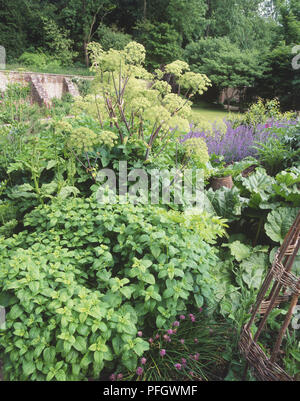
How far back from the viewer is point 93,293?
5.14ft

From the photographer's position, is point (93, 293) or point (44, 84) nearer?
point (93, 293)

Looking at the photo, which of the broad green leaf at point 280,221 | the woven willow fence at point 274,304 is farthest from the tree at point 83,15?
the woven willow fence at point 274,304

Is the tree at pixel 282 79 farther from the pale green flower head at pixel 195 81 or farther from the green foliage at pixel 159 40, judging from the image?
the pale green flower head at pixel 195 81

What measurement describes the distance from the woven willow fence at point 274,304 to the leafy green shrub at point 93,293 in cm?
35

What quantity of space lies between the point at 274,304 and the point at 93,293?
35.4 inches

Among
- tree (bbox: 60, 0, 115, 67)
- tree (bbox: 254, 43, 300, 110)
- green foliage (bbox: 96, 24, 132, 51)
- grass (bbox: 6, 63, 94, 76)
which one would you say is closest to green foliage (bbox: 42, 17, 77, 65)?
grass (bbox: 6, 63, 94, 76)

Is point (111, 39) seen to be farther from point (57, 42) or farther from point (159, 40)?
point (159, 40)

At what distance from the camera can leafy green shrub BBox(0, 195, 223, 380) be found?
1.43 meters

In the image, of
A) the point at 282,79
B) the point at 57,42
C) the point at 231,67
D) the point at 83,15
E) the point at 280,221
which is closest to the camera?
the point at 280,221

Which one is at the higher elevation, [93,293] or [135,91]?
[135,91]

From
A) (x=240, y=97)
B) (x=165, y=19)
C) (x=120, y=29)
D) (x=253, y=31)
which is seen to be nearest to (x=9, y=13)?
(x=120, y=29)

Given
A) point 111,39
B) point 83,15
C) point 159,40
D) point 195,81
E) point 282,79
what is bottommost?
point 195,81

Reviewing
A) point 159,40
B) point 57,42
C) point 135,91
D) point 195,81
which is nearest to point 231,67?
point 159,40
